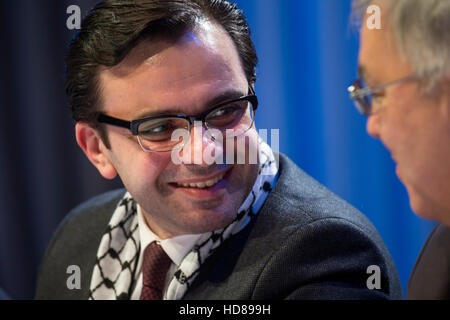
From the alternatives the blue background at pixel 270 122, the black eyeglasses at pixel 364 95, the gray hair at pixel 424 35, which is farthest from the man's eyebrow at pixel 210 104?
the blue background at pixel 270 122

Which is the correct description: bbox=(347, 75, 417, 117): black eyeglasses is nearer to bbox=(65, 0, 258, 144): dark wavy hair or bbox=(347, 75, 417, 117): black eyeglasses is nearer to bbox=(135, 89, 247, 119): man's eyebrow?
bbox=(135, 89, 247, 119): man's eyebrow

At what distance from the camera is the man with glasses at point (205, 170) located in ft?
3.78

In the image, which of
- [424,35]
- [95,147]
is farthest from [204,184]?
[424,35]

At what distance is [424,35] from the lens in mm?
748

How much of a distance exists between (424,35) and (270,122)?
3.95 ft

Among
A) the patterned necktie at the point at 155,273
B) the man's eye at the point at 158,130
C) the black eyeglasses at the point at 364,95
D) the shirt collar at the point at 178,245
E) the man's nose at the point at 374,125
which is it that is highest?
the black eyeglasses at the point at 364,95

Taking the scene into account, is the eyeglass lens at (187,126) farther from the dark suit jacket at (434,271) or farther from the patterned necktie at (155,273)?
the dark suit jacket at (434,271)

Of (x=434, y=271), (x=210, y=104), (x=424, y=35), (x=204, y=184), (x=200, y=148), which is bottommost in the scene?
(x=434, y=271)

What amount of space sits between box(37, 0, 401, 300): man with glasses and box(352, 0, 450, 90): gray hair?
50 cm

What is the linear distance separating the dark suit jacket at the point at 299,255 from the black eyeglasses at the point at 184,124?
0.77 ft

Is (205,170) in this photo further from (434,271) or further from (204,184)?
(434,271)

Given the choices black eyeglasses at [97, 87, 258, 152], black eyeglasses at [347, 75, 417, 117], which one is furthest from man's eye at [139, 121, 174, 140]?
black eyeglasses at [347, 75, 417, 117]

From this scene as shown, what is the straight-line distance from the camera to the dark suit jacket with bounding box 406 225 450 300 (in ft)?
Result: 3.46
